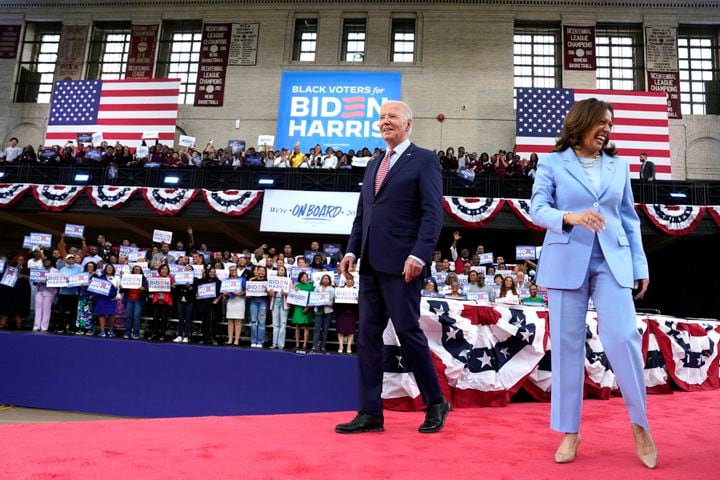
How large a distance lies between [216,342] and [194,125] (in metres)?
14.9

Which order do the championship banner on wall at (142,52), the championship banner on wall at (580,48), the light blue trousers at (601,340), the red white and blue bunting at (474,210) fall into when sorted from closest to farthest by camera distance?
the light blue trousers at (601,340) → the red white and blue bunting at (474,210) → the championship banner on wall at (580,48) → the championship banner on wall at (142,52)

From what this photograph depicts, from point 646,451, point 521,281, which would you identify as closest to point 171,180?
point 521,281

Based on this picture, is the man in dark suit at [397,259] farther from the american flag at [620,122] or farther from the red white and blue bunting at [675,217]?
the american flag at [620,122]

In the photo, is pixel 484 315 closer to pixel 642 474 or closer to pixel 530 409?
pixel 530 409

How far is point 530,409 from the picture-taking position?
15.4ft

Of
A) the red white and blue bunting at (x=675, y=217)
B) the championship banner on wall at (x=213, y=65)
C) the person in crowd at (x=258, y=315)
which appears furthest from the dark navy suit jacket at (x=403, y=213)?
the championship banner on wall at (x=213, y=65)

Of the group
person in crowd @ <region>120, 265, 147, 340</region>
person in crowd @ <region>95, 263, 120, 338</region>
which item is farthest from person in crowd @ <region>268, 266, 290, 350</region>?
person in crowd @ <region>95, 263, 120, 338</region>

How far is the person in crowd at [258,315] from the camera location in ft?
30.0

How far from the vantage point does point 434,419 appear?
3020 millimetres

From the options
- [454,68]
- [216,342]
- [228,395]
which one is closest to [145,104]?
[454,68]

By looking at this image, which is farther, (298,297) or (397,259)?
(298,297)

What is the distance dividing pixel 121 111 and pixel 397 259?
2054cm

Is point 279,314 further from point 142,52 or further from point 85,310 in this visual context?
point 142,52

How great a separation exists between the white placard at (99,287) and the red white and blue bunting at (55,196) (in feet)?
26.6
